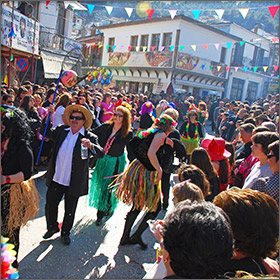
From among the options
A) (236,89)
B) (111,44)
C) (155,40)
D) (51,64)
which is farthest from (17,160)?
(236,89)

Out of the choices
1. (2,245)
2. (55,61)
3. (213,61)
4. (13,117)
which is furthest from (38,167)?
(213,61)

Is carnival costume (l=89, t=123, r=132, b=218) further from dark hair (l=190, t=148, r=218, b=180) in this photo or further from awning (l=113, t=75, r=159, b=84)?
→ awning (l=113, t=75, r=159, b=84)

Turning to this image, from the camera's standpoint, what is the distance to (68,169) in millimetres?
3504

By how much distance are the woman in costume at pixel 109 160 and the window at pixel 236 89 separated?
1111 inches

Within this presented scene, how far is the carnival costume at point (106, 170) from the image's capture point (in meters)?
4.19

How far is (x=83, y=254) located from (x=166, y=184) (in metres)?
1.99

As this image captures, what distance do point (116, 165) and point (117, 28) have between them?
84.7 feet

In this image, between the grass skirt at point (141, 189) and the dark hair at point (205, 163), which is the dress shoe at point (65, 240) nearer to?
the grass skirt at point (141, 189)

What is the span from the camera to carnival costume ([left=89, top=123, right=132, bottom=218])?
4188 mm

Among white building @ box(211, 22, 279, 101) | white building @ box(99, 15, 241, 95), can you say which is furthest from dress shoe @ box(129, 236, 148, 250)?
white building @ box(211, 22, 279, 101)

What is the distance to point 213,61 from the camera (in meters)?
26.4

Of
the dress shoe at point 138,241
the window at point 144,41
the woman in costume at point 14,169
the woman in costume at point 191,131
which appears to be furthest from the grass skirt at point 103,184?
the window at point 144,41

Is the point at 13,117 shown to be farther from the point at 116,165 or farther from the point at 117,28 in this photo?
the point at 117,28

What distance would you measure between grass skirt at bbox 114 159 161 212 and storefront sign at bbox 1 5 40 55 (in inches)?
330
